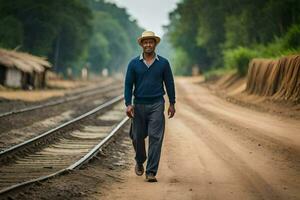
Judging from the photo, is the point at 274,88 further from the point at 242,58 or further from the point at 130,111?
the point at 130,111

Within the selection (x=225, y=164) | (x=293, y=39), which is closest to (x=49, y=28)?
(x=293, y=39)

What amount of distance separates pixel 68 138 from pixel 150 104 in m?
6.33

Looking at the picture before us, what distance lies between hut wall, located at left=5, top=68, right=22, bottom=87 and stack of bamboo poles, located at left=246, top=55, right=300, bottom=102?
17.2 meters

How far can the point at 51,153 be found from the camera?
12.4 m

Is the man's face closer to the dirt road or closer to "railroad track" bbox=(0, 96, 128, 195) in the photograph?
the dirt road

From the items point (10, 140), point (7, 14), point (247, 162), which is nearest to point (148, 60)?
point (247, 162)

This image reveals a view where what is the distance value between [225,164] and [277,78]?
51.5 ft

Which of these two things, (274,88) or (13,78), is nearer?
(274,88)

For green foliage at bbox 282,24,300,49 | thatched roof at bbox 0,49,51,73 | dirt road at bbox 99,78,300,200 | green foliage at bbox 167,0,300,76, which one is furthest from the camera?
green foliage at bbox 167,0,300,76

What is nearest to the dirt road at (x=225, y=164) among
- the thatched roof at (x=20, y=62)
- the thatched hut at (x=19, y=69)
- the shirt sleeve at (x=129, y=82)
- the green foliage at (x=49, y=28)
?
the shirt sleeve at (x=129, y=82)

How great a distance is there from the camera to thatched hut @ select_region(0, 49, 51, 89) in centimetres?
3909

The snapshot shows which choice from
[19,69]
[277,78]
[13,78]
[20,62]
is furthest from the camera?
[13,78]

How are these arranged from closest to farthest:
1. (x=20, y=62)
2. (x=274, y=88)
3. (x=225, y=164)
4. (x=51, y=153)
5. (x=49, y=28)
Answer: (x=225, y=164) → (x=51, y=153) → (x=274, y=88) → (x=20, y=62) → (x=49, y=28)

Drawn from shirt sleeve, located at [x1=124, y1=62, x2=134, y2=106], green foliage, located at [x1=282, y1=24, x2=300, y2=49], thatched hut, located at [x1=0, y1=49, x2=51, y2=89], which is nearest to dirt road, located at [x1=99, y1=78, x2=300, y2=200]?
shirt sleeve, located at [x1=124, y1=62, x2=134, y2=106]
